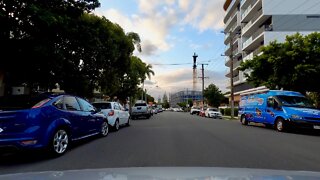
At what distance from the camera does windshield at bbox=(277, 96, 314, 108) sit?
17.7 metres

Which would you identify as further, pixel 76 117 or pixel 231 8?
pixel 231 8

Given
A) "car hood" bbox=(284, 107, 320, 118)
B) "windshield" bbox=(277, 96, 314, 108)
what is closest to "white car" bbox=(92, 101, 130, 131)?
"car hood" bbox=(284, 107, 320, 118)

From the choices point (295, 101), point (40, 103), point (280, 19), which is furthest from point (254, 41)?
point (40, 103)

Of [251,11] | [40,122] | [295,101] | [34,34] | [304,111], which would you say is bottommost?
[40,122]

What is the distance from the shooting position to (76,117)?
991 centimetres

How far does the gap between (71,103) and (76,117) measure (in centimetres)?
43

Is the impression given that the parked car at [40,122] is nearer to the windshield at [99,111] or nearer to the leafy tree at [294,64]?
the windshield at [99,111]

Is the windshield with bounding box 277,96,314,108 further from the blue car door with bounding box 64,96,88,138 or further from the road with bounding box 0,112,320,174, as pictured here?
the blue car door with bounding box 64,96,88,138

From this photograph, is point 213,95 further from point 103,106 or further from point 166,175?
point 166,175

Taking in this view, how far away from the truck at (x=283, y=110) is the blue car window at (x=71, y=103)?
10.5 metres

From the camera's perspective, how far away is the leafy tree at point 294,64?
20797mm

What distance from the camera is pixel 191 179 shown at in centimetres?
374

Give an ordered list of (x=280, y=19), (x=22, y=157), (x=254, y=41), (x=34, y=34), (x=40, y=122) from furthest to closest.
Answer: (x=254, y=41) → (x=280, y=19) → (x=34, y=34) → (x=22, y=157) → (x=40, y=122)

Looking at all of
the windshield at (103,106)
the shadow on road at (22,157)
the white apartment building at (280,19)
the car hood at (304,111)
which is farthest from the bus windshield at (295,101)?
the white apartment building at (280,19)
